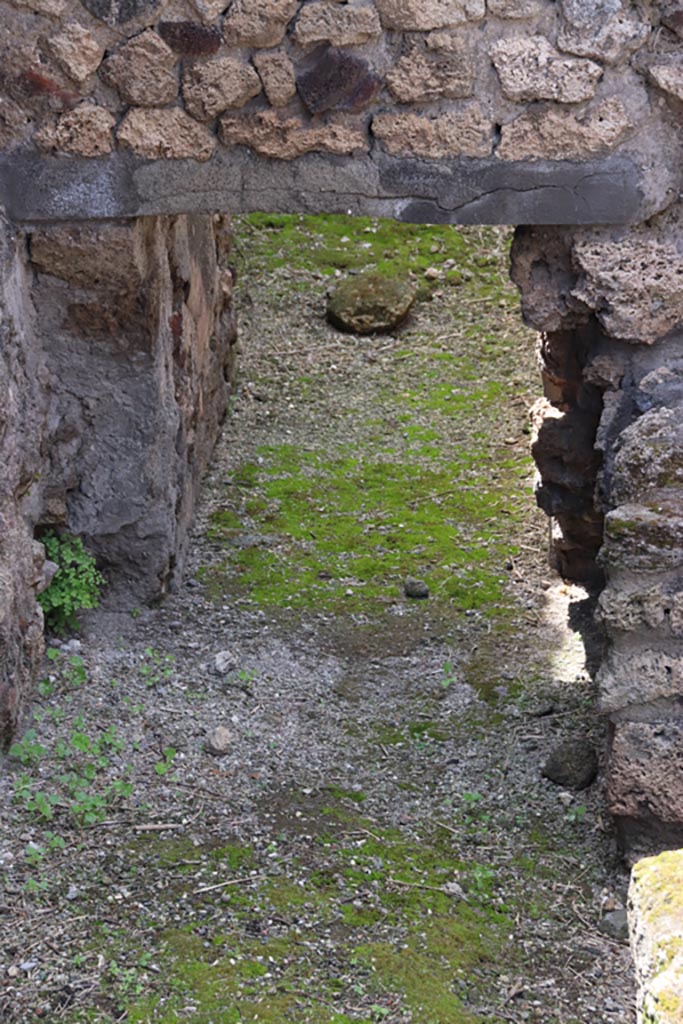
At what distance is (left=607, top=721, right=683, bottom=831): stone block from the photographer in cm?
339

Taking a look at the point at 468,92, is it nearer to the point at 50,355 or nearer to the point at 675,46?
the point at 675,46

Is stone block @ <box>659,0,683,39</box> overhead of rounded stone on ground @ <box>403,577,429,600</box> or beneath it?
overhead

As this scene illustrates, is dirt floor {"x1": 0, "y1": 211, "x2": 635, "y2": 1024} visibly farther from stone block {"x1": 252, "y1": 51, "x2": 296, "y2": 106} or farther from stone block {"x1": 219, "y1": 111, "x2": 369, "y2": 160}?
stone block {"x1": 252, "y1": 51, "x2": 296, "y2": 106}

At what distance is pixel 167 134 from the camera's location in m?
3.55

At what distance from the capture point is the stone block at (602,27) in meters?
3.29

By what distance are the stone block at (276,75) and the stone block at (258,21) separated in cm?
4

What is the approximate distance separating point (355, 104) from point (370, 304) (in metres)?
3.60

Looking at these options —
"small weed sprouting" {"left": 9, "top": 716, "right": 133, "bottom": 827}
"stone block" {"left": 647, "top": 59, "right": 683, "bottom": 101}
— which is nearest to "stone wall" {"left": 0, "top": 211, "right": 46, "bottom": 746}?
"small weed sprouting" {"left": 9, "top": 716, "right": 133, "bottom": 827}

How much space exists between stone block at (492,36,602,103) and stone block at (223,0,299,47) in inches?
21.8

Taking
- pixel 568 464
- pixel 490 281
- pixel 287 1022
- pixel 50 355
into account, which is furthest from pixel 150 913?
pixel 490 281

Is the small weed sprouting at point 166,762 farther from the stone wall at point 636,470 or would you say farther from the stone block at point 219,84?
the stone block at point 219,84

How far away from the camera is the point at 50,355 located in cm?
414

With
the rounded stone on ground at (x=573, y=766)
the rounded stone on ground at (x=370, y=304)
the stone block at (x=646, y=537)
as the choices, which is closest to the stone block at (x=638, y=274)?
the stone block at (x=646, y=537)

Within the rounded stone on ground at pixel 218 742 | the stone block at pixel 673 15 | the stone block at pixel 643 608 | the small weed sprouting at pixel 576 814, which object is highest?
the stone block at pixel 673 15
